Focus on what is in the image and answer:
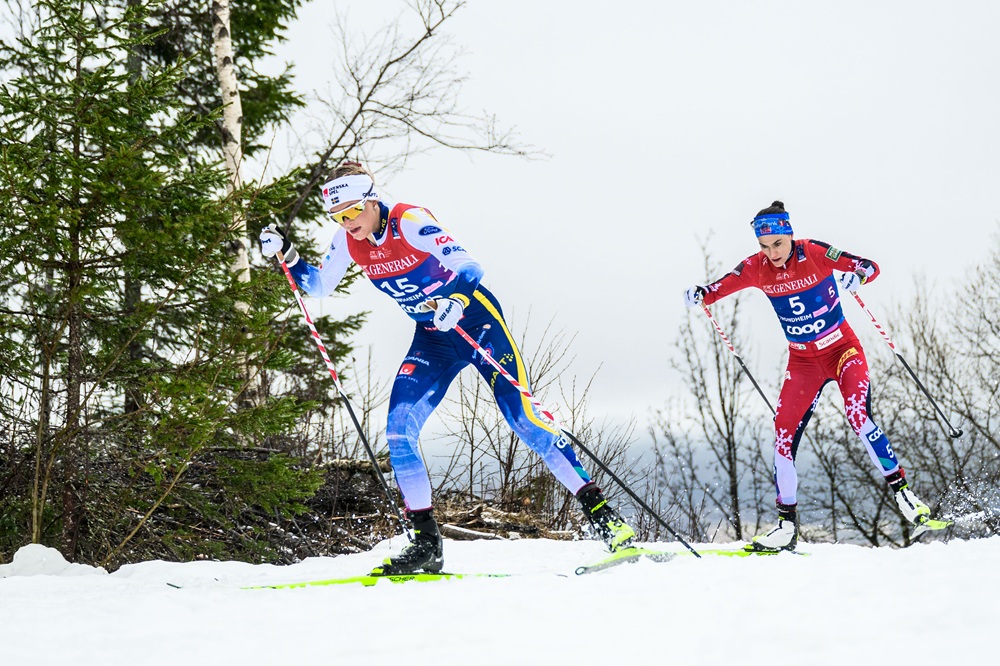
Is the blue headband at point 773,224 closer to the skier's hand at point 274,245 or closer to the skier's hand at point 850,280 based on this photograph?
the skier's hand at point 850,280

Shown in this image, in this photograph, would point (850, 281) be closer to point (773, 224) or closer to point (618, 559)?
point (773, 224)

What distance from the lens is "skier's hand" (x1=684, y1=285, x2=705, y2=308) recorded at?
6523 mm

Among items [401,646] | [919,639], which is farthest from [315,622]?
[919,639]

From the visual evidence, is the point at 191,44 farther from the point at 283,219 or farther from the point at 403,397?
the point at 403,397

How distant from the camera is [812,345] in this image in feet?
20.0

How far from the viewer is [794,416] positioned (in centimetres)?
612

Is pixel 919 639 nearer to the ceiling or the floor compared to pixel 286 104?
nearer to the floor

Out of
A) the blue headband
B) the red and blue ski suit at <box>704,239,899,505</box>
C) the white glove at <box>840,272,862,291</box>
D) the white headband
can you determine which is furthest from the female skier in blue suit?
the white glove at <box>840,272,862,291</box>

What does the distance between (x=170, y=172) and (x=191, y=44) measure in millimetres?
5877

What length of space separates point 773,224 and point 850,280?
2.32ft

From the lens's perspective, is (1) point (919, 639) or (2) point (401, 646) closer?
(1) point (919, 639)

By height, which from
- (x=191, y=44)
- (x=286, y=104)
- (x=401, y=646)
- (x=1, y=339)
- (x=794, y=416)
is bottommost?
(x=401, y=646)

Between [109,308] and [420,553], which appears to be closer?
[420,553]

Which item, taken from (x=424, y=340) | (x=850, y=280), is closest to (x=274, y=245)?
(x=424, y=340)
